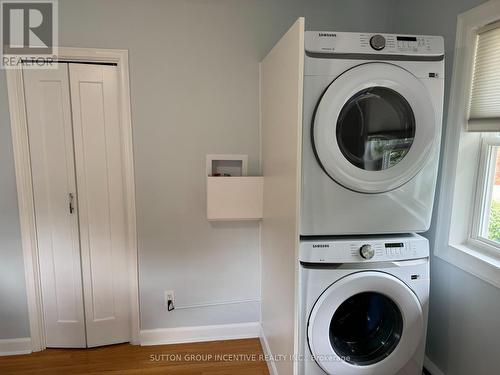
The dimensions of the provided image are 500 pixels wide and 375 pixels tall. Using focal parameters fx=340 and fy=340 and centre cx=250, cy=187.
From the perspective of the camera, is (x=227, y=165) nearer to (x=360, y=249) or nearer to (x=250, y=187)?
(x=250, y=187)

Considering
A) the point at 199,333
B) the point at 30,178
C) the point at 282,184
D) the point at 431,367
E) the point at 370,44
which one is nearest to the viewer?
the point at 370,44

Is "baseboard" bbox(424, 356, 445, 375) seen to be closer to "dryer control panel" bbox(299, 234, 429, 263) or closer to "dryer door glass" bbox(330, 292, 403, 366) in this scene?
"dryer door glass" bbox(330, 292, 403, 366)

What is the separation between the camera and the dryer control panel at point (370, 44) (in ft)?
4.99

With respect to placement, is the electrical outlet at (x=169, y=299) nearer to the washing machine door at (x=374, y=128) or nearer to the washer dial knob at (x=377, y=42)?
the washing machine door at (x=374, y=128)

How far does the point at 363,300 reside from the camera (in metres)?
1.73

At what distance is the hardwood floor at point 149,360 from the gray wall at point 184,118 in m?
0.17

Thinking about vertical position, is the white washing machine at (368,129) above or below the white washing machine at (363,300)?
above

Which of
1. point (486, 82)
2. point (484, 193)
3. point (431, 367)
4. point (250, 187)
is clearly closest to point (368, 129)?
point (486, 82)

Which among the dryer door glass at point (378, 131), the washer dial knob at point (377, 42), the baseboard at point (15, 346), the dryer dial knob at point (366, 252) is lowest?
the baseboard at point (15, 346)

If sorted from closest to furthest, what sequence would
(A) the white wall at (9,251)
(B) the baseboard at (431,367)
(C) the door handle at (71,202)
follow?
1. (B) the baseboard at (431,367)
2. (A) the white wall at (9,251)
3. (C) the door handle at (71,202)

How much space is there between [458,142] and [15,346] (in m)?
2.90

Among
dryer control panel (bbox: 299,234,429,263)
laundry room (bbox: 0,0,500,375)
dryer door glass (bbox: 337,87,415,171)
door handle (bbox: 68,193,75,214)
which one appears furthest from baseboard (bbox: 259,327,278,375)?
door handle (bbox: 68,193,75,214)

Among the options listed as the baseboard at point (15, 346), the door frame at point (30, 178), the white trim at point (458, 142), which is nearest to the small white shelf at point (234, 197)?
the door frame at point (30, 178)

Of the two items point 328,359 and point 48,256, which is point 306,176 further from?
point 48,256
